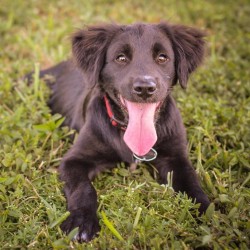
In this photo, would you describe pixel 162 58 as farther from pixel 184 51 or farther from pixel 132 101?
pixel 132 101

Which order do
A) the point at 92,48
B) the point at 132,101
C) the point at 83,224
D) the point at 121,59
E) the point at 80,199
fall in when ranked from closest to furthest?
the point at 83,224
the point at 80,199
the point at 132,101
the point at 121,59
the point at 92,48

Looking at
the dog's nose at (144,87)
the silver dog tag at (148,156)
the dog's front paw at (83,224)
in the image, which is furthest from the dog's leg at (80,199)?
the dog's nose at (144,87)

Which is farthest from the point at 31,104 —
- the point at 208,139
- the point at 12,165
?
the point at 208,139

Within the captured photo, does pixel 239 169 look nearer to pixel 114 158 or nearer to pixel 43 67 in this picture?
pixel 114 158

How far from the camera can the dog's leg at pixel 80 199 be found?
2.60 m

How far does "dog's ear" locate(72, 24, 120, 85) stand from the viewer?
321 cm

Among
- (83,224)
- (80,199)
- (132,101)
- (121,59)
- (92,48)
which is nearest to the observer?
(83,224)

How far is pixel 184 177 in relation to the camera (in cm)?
306

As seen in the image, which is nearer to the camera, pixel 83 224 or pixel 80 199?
pixel 83 224

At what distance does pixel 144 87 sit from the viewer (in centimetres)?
284

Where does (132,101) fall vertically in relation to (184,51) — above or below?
below

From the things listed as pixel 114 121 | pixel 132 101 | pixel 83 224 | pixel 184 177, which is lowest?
pixel 83 224

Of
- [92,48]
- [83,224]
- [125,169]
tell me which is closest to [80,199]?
[83,224]

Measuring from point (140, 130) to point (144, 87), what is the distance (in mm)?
387
